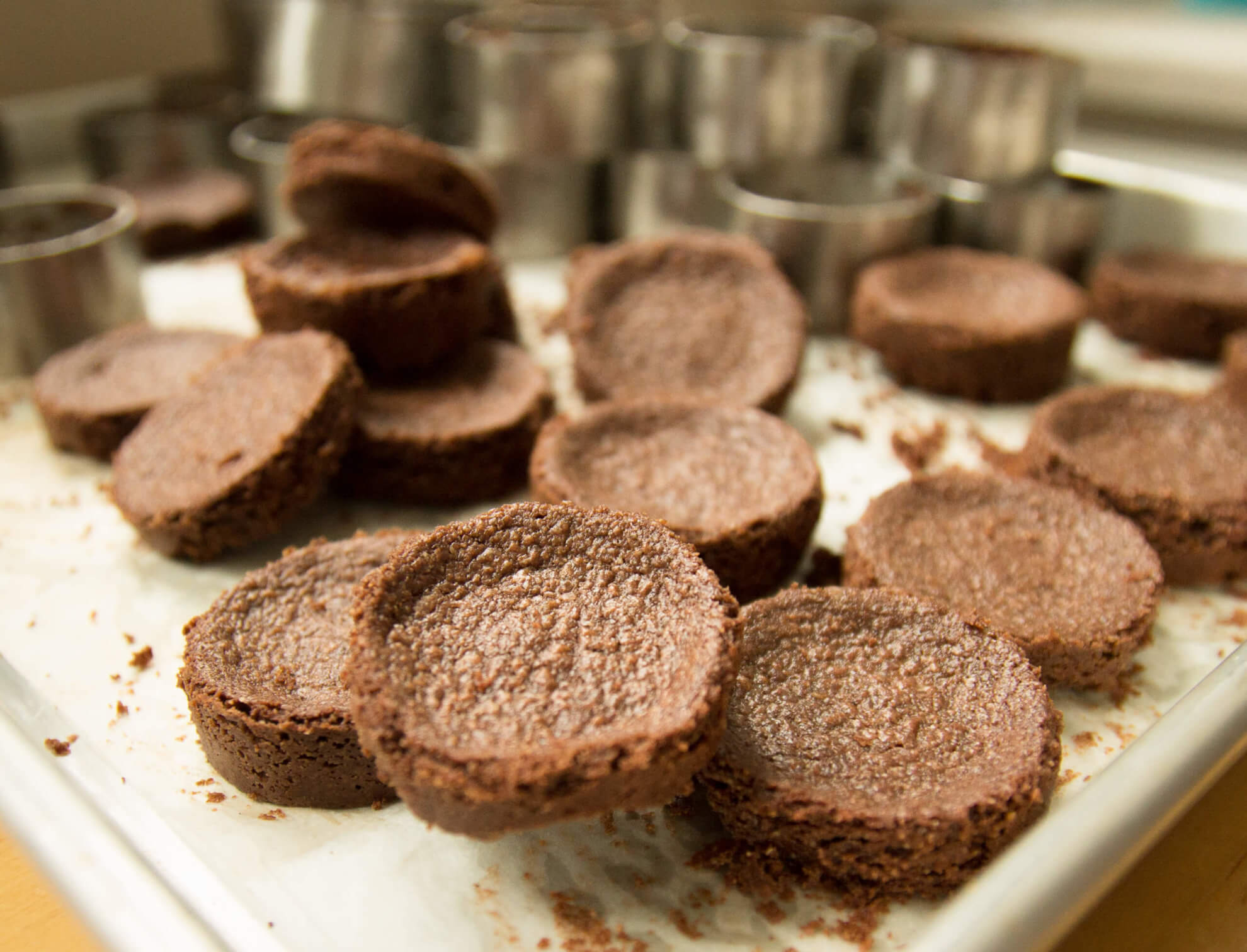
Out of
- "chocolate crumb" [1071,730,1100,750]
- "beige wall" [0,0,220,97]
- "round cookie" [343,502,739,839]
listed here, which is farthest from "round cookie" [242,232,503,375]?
"beige wall" [0,0,220,97]

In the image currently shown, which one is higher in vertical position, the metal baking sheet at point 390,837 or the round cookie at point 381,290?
the round cookie at point 381,290

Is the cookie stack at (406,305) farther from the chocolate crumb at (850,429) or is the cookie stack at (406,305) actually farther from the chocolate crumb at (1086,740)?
the chocolate crumb at (1086,740)

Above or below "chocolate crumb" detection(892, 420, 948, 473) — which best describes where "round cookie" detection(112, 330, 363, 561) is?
above

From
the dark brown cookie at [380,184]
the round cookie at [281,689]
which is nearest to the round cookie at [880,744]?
the round cookie at [281,689]

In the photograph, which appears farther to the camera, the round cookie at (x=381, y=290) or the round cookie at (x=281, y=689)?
the round cookie at (x=381, y=290)

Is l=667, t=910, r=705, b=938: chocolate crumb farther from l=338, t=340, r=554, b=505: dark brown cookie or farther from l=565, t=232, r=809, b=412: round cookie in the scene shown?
l=565, t=232, r=809, b=412: round cookie

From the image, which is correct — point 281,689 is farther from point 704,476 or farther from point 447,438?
point 704,476

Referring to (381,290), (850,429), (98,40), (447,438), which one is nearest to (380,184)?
(381,290)
